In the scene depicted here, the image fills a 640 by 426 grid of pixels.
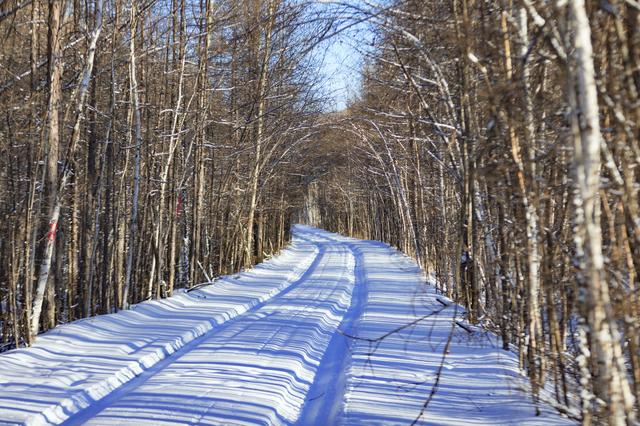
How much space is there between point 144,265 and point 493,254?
15101 mm

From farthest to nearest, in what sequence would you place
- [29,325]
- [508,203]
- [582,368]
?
1. [29,325]
2. [508,203]
3. [582,368]

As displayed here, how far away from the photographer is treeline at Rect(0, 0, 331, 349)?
30.2 feet

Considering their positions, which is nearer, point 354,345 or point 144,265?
Result: point 354,345

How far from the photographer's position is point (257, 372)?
7.34 m

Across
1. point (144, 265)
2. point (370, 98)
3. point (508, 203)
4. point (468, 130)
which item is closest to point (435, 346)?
point (468, 130)

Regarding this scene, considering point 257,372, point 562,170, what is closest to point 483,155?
point 562,170

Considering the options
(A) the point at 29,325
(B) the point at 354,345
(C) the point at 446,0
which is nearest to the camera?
(C) the point at 446,0

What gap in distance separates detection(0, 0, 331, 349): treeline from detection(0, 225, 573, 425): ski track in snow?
1.56m

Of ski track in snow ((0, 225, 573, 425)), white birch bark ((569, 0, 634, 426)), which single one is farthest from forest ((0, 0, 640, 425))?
ski track in snow ((0, 225, 573, 425))

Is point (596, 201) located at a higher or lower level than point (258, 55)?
lower

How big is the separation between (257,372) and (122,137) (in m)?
12.0

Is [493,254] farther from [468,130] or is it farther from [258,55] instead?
[258,55]

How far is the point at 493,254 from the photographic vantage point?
7652 millimetres

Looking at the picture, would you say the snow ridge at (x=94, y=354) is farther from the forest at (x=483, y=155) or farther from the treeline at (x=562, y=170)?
the treeline at (x=562, y=170)
